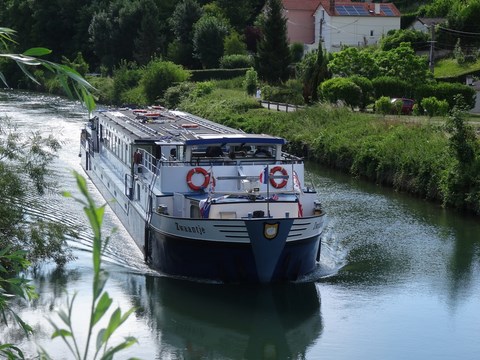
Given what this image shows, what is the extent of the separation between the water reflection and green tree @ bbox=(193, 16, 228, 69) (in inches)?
2081

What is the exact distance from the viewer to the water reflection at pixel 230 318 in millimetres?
14891

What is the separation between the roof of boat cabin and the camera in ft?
64.8

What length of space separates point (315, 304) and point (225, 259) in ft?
6.49

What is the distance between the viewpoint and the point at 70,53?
83375 millimetres

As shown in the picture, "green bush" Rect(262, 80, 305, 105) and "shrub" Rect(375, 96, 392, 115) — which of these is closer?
"shrub" Rect(375, 96, 392, 115)

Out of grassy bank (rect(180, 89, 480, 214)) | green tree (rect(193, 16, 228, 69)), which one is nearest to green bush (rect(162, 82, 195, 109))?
grassy bank (rect(180, 89, 480, 214))

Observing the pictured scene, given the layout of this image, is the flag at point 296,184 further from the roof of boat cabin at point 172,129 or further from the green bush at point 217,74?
the green bush at point 217,74

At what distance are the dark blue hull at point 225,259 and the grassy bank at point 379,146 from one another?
9753 mm

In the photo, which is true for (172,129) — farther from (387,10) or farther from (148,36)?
(148,36)

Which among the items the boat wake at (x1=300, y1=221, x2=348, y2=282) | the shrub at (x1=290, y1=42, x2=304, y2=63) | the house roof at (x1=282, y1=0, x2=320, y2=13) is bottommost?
the boat wake at (x1=300, y1=221, x2=348, y2=282)

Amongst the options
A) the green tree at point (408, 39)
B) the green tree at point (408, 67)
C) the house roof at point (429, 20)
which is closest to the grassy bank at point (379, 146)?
the green tree at point (408, 67)

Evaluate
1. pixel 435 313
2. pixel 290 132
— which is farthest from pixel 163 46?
pixel 435 313

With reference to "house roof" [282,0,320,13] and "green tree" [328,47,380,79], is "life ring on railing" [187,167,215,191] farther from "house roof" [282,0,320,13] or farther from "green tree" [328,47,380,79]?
"house roof" [282,0,320,13]

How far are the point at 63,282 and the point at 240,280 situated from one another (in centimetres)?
366
